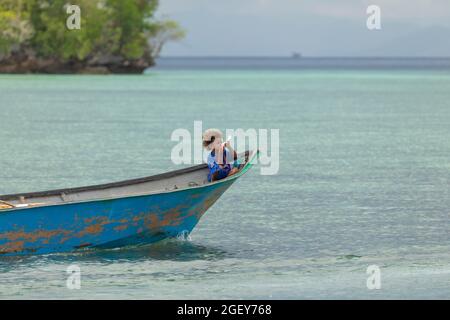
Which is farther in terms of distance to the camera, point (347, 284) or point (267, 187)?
point (267, 187)

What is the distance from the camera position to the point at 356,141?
149ft

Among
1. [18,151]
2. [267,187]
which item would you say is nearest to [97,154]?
[18,151]

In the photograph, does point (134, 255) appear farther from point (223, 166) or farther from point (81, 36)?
point (81, 36)

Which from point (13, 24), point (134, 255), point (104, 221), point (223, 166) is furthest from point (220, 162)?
point (13, 24)

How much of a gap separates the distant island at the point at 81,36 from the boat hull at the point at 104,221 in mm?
110303

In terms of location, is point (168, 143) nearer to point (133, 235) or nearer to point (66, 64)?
point (133, 235)

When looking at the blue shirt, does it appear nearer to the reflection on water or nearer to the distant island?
the reflection on water

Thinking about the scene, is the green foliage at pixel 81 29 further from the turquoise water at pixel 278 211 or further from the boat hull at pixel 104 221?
the boat hull at pixel 104 221

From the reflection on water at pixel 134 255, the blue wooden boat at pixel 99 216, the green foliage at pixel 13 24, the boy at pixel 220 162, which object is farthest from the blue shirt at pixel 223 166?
the green foliage at pixel 13 24

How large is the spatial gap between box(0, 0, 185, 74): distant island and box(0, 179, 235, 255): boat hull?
11030 cm

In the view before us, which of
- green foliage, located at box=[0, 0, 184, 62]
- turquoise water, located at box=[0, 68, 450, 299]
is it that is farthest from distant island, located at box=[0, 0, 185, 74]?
turquoise water, located at box=[0, 68, 450, 299]

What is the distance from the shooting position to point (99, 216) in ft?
59.4

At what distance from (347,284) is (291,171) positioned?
613 inches

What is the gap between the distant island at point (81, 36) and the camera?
131750mm
